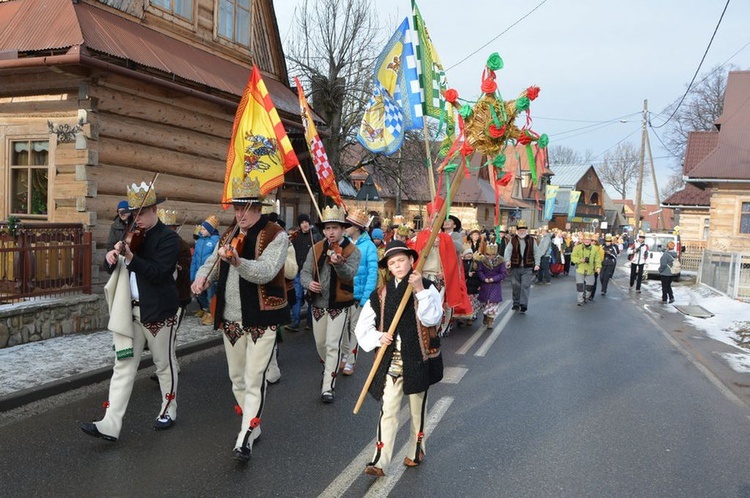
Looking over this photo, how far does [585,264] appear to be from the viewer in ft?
51.8

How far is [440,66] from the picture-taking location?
10.1 meters

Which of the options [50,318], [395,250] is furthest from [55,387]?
[395,250]

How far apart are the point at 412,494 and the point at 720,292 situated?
1784 cm

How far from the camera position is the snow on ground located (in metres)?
6.17

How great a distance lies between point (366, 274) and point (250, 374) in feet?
8.63

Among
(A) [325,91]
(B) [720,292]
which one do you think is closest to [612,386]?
(B) [720,292]

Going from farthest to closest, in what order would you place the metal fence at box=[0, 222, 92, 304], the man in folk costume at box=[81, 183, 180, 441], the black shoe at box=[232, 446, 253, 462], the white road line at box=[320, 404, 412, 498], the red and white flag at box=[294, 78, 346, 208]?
the metal fence at box=[0, 222, 92, 304] → the red and white flag at box=[294, 78, 346, 208] → the man in folk costume at box=[81, 183, 180, 441] → the black shoe at box=[232, 446, 253, 462] → the white road line at box=[320, 404, 412, 498]

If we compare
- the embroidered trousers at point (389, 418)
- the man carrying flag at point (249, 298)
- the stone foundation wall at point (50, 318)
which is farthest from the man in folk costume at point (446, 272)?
the stone foundation wall at point (50, 318)

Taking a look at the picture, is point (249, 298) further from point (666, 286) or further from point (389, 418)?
point (666, 286)

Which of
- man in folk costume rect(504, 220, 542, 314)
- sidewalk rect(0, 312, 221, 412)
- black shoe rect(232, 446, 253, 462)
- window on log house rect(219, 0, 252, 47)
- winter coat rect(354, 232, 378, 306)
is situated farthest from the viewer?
man in folk costume rect(504, 220, 542, 314)

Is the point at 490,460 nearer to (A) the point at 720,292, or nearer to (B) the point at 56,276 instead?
(B) the point at 56,276

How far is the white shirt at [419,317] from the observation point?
163 inches

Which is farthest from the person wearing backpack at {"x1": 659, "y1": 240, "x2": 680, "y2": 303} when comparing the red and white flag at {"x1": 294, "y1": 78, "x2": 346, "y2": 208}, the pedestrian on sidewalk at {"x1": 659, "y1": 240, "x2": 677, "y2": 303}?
the red and white flag at {"x1": 294, "y1": 78, "x2": 346, "y2": 208}

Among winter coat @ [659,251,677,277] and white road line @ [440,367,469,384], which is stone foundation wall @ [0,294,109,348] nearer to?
white road line @ [440,367,469,384]
